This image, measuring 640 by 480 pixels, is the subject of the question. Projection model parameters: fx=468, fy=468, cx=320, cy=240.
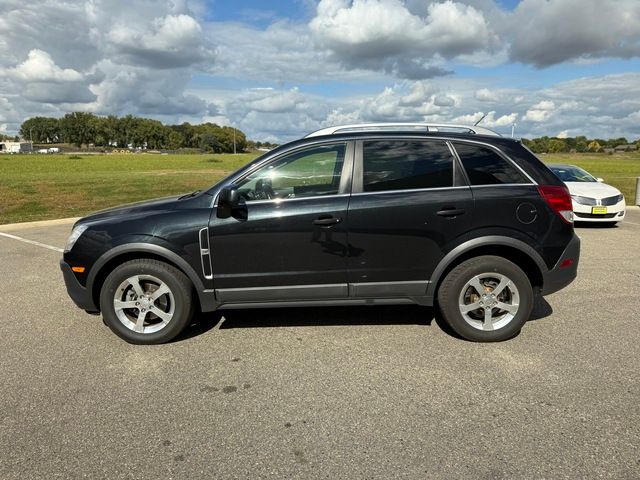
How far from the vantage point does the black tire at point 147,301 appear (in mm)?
3781

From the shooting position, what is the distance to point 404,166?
388cm

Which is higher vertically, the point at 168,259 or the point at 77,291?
the point at 168,259

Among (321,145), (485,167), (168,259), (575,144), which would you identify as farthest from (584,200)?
(575,144)

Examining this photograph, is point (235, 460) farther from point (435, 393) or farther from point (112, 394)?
point (435, 393)

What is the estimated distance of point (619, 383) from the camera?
3.18 metres

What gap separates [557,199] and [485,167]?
630 millimetres

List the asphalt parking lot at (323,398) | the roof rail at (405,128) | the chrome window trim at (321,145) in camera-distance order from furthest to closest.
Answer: the roof rail at (405,128) → the chrome window trim at (321,145) → the asphalt parking lot at (323,398)

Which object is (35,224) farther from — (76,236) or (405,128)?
(405,128)

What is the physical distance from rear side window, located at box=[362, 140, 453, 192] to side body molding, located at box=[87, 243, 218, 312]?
60.8 inches

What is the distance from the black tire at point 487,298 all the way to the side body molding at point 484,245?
3.9 inches

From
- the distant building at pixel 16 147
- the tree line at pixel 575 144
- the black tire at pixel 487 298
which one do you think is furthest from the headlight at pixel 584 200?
the distant building at pixel 16 147

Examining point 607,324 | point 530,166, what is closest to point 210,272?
point 530,166

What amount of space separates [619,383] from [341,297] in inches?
80.3

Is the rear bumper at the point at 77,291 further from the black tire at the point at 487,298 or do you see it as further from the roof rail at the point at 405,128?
the black tire at the point at 487,298
